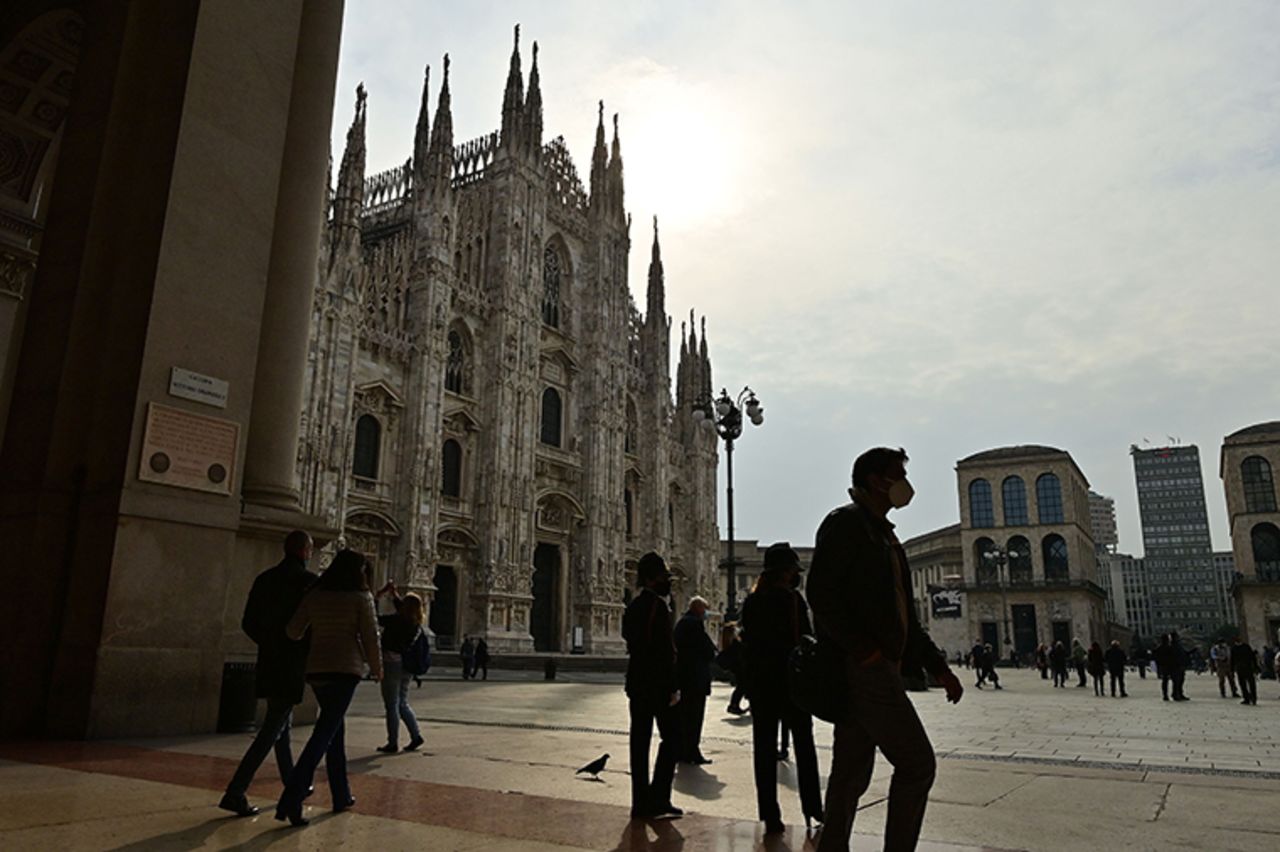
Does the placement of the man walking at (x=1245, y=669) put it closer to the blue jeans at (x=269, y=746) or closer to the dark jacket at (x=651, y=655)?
the dark jacket at (x=651, y=655)

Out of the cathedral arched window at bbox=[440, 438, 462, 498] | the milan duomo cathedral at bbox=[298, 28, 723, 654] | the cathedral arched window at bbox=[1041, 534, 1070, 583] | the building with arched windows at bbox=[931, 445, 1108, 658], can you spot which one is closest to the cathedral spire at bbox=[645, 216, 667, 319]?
the milan duomo cathedral at bbox=[298, 28, 723, 654]

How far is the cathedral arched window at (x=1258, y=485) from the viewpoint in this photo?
55.0m

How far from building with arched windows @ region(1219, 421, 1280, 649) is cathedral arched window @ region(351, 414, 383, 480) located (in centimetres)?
5062

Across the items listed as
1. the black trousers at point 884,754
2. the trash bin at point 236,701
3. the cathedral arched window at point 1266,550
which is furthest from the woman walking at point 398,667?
the cathedral arched window at point 1266,550

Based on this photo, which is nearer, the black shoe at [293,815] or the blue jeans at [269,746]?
the black shoe at [293,815]

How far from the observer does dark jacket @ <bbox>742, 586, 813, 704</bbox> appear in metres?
5.07

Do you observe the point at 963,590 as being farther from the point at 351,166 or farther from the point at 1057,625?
the point at 351,166

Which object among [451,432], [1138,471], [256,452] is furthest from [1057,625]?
[1138,471]

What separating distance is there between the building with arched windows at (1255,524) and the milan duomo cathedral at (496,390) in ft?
108

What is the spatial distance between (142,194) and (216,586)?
3577mm

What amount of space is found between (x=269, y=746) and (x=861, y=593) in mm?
3288

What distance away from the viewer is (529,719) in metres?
11.1

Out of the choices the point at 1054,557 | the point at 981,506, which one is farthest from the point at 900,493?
the point at 1054,557

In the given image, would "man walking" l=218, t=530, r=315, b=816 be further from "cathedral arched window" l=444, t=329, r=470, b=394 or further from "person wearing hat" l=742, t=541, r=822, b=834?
"cathedral arched window" l=444, t=329, r=470, b=394
